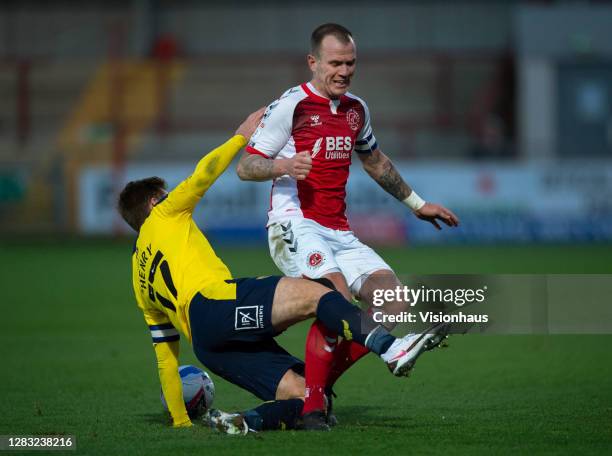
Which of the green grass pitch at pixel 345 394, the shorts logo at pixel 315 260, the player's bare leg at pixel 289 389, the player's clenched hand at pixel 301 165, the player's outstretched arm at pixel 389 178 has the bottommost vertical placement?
the green grass pitch at pixel 345 394

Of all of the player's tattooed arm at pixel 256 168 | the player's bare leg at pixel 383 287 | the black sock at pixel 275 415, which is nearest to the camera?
the player's bare leg at pixel 383 287

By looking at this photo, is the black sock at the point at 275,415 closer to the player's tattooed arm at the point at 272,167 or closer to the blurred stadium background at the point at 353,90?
the player's tattooed arm at the point at 272,167

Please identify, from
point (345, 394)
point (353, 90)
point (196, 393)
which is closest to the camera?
point (196, 393)

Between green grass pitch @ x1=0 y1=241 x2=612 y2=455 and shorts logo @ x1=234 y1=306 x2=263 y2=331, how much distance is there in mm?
633

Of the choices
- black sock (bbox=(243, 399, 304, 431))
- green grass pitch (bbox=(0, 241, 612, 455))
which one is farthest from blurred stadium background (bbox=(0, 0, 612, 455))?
black sock (bbox=(243, 399, 304, 431))

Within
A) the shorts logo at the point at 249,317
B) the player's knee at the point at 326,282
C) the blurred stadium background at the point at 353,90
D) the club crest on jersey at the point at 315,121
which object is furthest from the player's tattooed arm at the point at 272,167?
the blurred stadium background at the point at 353,90

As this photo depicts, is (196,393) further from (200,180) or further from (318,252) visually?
(200,180)

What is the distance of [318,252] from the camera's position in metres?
6.71

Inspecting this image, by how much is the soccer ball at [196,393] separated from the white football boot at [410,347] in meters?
1.69

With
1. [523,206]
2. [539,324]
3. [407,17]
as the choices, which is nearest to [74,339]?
[539,324]

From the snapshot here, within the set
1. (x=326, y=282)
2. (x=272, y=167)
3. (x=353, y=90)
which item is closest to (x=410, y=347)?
(x=326, y=282)

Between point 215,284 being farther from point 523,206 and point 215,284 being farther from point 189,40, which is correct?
point 189,40

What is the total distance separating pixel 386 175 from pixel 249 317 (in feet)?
5.89

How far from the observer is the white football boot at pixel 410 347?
575 centimetres
